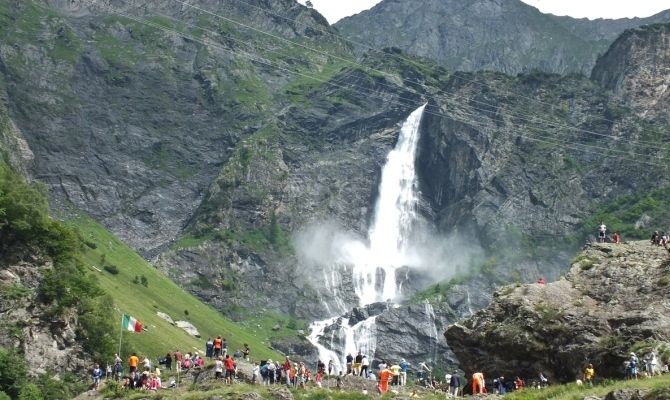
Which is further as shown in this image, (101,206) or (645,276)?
(101,206)

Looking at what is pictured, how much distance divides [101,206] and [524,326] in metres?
156

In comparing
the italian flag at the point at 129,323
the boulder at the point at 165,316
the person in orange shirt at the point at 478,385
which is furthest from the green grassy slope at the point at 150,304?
the person in orange shirt at the point at 478,385

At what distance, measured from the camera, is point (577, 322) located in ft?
172

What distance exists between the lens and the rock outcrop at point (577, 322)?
50.0 meters

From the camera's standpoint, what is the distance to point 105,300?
100875mm

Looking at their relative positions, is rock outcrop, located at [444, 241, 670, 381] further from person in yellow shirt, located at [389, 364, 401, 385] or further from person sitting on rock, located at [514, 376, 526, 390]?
person in yellow shirt, located at [389, 364, 401, 385]

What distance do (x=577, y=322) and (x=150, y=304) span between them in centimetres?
9519

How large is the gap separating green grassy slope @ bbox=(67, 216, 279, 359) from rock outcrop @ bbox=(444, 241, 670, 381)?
172 ft

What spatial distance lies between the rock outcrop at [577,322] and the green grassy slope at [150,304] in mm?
52389

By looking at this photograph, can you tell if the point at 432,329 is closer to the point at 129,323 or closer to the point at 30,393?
the point at 30,393

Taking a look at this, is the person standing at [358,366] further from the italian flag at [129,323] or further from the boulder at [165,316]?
the boulder at [165,316]

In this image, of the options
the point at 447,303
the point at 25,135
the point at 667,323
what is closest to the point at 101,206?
the point at 25,135

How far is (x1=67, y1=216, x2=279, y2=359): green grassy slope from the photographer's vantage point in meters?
112

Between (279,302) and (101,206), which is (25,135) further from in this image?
(279,302)
